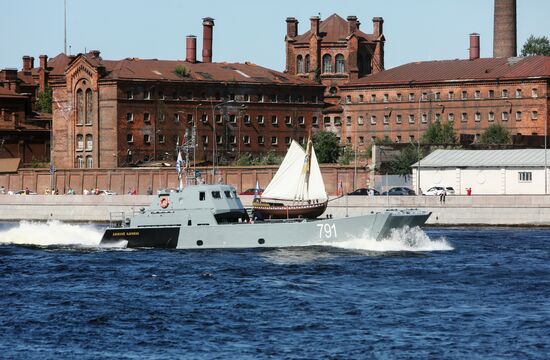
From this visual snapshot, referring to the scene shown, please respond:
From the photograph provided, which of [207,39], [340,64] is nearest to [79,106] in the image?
[207,39]

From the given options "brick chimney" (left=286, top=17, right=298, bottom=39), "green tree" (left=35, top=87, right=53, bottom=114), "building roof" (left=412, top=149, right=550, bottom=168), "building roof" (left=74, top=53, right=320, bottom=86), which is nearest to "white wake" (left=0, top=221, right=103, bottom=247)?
"building roof" (left=412, top=149, right=550, bottom=168)

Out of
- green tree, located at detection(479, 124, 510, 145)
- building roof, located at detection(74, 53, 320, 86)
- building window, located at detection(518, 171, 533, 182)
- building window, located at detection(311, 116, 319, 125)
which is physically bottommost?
building window, located at detection(518, 171, 533, 182)

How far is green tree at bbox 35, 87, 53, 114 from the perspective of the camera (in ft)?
556

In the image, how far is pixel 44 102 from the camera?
561 feet

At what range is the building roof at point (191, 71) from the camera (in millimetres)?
137875

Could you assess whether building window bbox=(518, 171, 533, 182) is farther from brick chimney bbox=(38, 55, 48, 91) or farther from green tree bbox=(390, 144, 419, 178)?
brick chimney bbox=(38, 55, 48, 91)

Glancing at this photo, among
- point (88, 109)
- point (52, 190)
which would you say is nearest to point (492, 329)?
point (52, 190)

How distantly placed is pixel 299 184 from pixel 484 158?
109 feet

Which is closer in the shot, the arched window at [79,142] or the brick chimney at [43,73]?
the arched window at [79,142]

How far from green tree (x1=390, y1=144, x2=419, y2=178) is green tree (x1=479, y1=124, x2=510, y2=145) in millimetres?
13277

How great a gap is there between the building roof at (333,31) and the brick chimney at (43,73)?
35.9 meters

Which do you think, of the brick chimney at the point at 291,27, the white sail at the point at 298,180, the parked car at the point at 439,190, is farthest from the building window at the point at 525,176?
the brick chimney at the point at 291,27

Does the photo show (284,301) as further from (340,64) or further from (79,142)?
(340,64)

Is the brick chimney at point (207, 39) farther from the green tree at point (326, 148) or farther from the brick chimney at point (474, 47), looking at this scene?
the brick chimney at point (474, 47)
